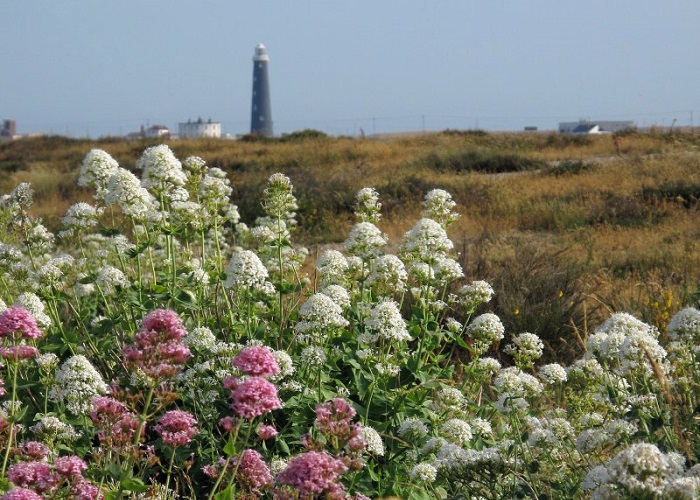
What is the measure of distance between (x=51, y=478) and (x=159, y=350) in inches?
19.6

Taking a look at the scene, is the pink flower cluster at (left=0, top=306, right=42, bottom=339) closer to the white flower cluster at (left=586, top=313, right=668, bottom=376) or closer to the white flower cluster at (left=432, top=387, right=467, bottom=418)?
the white flower cluster at (left=432, top=387, right=467, bottom=418)

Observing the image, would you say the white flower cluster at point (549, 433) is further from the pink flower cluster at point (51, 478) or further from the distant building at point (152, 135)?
the distant building at point (152, 135)

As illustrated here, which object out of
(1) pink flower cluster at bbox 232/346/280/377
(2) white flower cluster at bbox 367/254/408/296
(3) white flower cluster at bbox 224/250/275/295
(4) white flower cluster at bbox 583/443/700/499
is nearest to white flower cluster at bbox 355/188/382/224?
(2) white flower cluster at bbox 367/254/408/296

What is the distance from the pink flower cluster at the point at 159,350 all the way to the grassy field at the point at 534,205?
3.09 meters

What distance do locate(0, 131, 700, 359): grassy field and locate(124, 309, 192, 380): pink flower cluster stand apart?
3.09 metres

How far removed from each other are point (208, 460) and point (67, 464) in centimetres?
157

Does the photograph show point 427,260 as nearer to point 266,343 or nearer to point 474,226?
point 266,343

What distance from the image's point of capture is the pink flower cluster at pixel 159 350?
9.47 feet

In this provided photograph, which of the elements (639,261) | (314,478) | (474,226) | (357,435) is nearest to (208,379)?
(357,435)

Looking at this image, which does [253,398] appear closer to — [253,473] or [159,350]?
[159,350]

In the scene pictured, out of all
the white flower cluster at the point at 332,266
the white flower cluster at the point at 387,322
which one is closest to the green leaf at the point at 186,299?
the white flower cluster at the point at 332,266

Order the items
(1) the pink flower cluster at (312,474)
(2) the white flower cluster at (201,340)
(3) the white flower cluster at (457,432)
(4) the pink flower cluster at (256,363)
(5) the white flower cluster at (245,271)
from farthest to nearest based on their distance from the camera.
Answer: (5) the white flower cluster at (245,271) < (2) the white flower cluster at (201,340) < (3) the white flower cluster at (457,432) < (4) the pink flower cluster at (256,363) < (1) the pink flower cluster at (312,474)

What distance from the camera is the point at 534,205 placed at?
16719mm

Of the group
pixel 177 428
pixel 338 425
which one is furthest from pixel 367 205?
pixel 338 425
